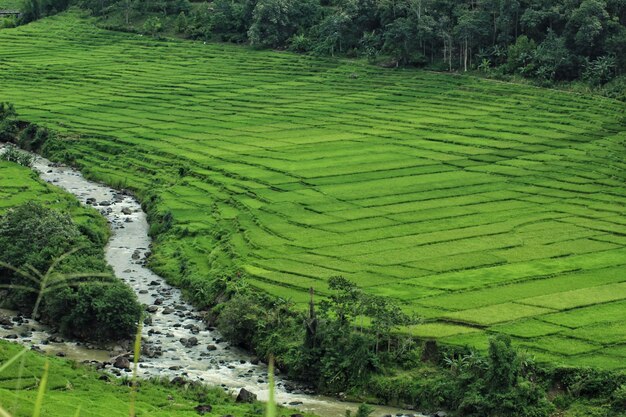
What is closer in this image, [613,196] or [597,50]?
[613,196]

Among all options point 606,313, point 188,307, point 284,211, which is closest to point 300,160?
point 284,211

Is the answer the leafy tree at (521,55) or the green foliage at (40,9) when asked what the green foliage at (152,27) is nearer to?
the green foliage at (40,9)

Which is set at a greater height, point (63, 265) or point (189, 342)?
point (63, 265)

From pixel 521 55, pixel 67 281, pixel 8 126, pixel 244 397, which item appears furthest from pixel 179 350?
pixel 521 55

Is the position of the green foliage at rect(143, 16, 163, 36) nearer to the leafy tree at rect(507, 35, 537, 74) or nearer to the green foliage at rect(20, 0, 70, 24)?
the green foliage at rect(20, 0, 70, 24)

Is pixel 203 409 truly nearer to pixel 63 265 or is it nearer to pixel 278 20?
pixel 63 265

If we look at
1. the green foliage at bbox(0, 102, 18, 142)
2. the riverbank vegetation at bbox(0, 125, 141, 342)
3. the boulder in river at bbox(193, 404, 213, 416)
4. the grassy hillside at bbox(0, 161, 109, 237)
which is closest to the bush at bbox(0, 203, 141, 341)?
the riverbank vegetation at bbox(0, 125, 141, 342)

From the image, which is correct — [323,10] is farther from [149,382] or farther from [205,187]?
[149,382]
